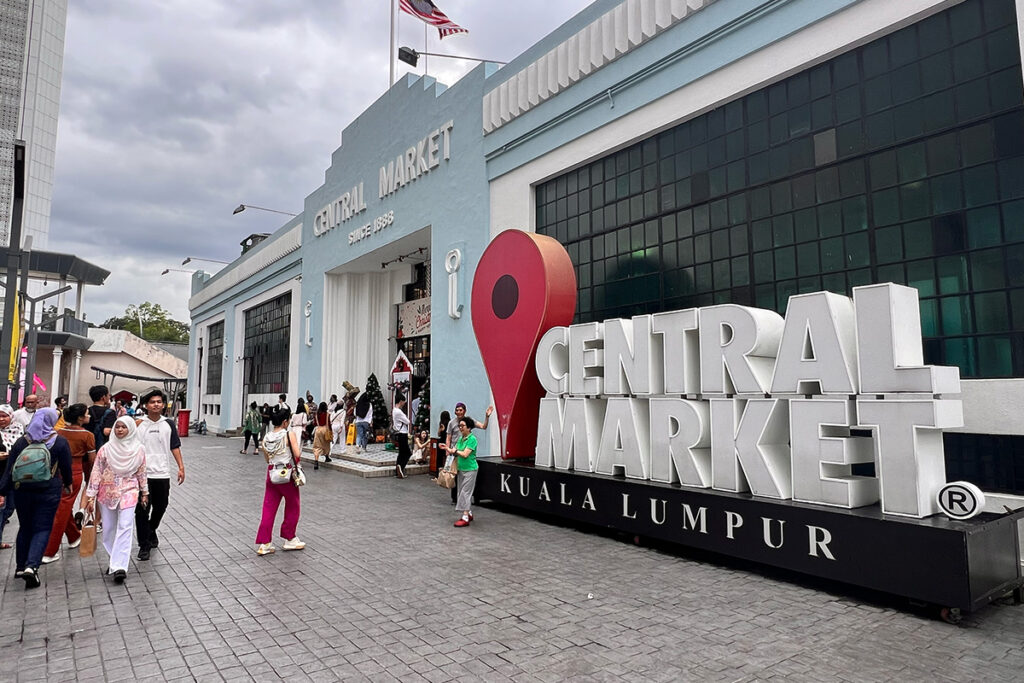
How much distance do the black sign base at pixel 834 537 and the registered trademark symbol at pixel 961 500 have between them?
0.08 metres

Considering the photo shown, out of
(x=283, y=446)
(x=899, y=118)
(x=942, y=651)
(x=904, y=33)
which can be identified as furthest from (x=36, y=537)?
(x=904, y=33)

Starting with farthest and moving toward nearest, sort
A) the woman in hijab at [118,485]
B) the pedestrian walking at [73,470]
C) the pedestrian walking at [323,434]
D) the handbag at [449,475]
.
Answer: the pedestrian walking at [323,434]
the handbag at [449,475]
the pedestrian walking at [73,470]
the woman in hijab at [118,485]

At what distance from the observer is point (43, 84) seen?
4762 centimetres

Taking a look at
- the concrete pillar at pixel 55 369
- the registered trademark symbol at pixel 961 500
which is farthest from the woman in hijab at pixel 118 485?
the concrete pillar at pixel 55 369

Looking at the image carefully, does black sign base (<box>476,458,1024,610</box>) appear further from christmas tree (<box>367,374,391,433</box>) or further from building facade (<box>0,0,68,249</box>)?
building facade (<box>0,0,68,249</box>)

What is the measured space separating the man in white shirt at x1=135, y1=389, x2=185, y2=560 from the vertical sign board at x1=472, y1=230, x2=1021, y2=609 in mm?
4898

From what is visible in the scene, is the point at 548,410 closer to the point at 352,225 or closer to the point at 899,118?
the point at 899,118

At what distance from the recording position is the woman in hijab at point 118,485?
6.50 metres

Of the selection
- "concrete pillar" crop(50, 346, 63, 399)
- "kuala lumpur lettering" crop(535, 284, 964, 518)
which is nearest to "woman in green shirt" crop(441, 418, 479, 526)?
"kuala lumpur lettering" crop(535, 284, 964, 518)

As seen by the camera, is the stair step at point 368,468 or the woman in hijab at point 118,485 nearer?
the woman in hijab at point 118,485

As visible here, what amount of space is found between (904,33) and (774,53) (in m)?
1.70

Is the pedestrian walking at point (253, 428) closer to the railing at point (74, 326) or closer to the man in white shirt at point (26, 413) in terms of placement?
the man in white shirt at point (26, 413)

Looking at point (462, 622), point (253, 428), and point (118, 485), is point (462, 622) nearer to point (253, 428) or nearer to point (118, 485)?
point (118, 485)

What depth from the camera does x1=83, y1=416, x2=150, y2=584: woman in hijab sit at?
21.3 ft
